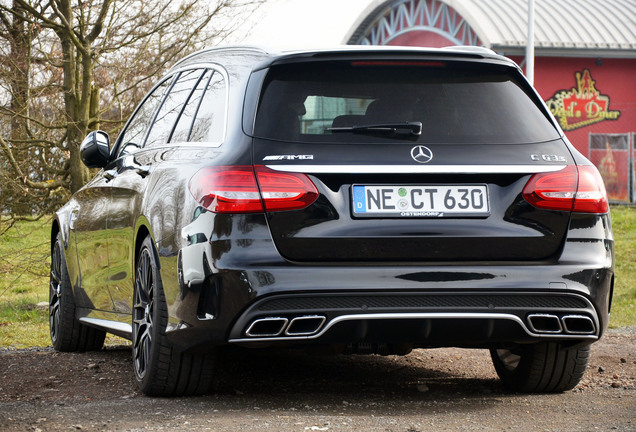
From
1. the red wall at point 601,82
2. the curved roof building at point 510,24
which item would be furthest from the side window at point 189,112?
the red wall at point 601,82

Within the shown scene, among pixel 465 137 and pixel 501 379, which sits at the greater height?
pixel 465 137

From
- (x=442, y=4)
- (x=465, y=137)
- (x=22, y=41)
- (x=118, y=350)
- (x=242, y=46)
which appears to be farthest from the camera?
(x=442, y=4)

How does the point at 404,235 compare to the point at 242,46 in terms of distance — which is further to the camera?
the point at 242,46

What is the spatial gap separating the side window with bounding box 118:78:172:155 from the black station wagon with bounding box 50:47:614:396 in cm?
116

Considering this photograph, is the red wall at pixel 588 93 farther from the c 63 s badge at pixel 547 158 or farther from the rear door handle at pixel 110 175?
the c 63 s badge at pixel 547 158

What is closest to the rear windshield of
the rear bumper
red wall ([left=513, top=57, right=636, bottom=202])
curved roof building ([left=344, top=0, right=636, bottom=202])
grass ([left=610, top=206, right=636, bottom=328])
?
the rear bumper

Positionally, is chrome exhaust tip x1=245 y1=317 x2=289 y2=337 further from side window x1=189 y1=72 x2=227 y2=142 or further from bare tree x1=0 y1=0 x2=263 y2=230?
bare tree x1=0 y1=0 x2=263 y2=230

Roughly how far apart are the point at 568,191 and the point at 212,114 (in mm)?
1699

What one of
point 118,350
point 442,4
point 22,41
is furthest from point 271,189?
point 442,4

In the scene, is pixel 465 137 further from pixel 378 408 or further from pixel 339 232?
pixel 378 408

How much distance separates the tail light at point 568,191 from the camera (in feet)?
15.8

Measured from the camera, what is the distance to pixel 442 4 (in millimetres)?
33750

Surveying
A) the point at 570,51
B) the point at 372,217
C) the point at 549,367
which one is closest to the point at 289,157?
the point at 372,217

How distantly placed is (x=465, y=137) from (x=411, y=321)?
87 centimetres
